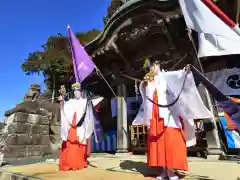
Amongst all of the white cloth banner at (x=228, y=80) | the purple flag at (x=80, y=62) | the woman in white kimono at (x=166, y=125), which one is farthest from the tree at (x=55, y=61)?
the woman in white kimono at (x=166, y=125)

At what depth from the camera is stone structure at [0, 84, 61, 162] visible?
6.19 m

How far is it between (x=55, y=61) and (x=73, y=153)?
16410 mm

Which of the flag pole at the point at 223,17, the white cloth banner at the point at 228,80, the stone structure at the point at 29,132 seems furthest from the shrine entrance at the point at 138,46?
the flag pole at the point at 223,17

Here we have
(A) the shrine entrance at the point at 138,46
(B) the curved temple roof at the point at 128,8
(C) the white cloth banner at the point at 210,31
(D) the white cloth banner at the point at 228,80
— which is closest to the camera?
(C) the white cloth banner at the point at 210,31

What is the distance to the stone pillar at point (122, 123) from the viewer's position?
7086 mm

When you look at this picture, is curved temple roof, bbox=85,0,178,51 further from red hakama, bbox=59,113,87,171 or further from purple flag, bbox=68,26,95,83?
red hakama, bbox=59,113,87,171

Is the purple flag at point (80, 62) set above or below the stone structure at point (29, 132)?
above

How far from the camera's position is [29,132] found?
665 centimetres

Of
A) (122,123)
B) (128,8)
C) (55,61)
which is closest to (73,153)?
(122,123)

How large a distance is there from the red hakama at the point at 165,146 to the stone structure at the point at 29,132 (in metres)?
4.81

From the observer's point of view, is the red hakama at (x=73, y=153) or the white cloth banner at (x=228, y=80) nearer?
the red hakama at (x=73, y=153)

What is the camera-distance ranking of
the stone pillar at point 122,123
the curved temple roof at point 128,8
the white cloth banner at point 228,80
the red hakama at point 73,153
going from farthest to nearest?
the stone pillar at point 122,123, the white cloth banner at point 228,80, the curved temple roof at point 128,8, the red hakama at point 73,153

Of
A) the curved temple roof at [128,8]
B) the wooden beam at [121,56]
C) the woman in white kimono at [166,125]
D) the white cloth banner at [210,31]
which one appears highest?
the curved temple roof at [128,8]

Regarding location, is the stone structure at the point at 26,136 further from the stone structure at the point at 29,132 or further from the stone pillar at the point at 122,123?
the stone pillar at the point at 122,123
